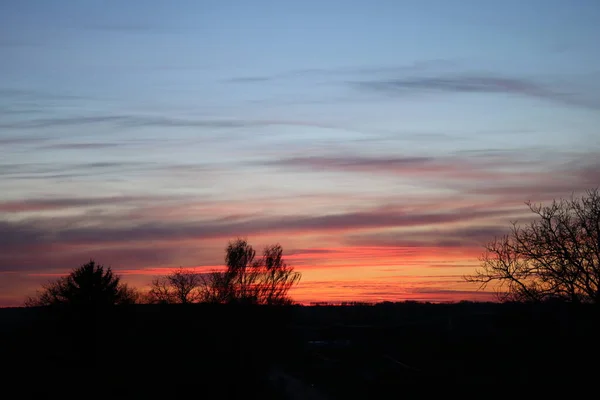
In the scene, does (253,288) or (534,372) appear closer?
(534,372)

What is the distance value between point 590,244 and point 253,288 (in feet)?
195

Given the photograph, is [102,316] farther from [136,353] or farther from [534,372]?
[534,372]

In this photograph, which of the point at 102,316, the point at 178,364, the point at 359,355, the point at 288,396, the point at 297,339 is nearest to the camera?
the point at 178,364

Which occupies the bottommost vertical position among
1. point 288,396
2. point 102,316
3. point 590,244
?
point 288,396

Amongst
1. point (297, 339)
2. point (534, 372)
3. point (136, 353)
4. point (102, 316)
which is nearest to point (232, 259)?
point (297, 339)

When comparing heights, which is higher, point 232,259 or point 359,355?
point 232,259

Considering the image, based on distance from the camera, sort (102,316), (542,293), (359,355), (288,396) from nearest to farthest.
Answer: (542,293) < (288,396) < (102,316) < (359,355)

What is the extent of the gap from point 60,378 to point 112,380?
2.54m

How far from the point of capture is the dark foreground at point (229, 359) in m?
28.0

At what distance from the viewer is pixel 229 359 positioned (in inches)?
1423

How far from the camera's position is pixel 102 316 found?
138 feet

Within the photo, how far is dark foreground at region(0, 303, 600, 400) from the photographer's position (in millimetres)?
28031

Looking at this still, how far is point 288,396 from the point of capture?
125ft

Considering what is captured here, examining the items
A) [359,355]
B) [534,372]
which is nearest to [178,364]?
[534,372]
